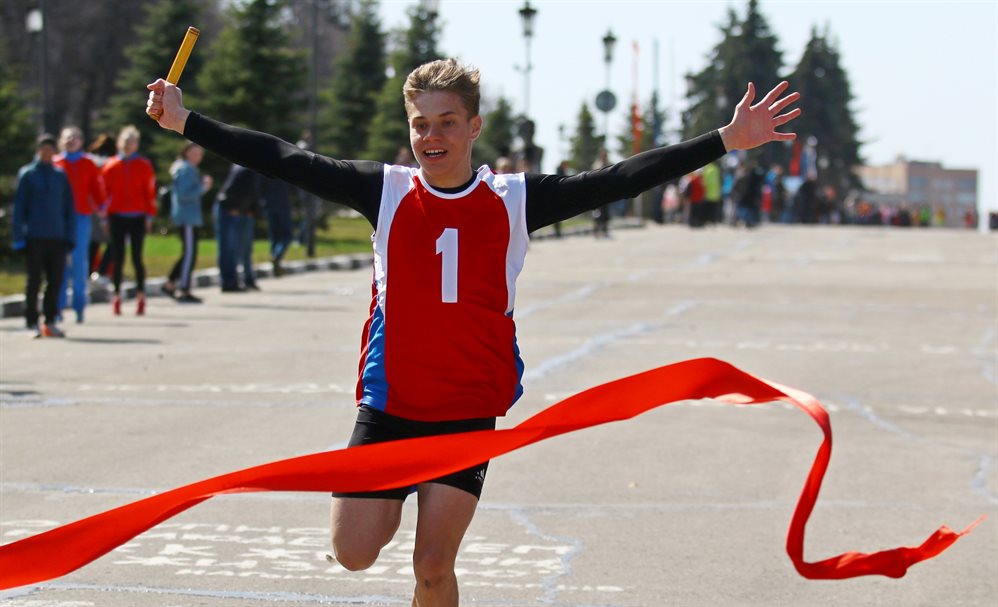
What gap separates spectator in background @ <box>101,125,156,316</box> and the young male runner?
13.5 m

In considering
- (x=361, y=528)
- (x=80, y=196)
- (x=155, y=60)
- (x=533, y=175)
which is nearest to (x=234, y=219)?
(x=80, y=196)

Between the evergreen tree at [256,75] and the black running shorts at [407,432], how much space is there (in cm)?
3720

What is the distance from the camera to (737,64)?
10406cm

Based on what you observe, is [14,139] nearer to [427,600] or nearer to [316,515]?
[316,515]

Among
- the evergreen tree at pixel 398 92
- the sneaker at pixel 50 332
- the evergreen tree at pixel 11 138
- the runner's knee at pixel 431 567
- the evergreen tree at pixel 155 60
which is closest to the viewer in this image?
the runner's knee at pixel 431 567

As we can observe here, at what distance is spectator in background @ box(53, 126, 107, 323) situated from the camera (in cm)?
1681

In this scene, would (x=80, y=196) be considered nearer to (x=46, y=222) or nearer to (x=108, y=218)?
(x=46, y=222)

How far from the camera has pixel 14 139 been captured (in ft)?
94.4

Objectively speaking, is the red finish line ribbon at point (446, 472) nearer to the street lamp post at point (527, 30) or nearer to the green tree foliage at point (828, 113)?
the street lamp post at point (527, 30)

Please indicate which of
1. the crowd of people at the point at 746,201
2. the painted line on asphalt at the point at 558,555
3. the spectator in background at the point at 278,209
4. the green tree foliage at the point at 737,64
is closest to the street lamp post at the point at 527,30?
the crowd of people at the point at 746,201

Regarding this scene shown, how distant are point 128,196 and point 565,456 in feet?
32.9

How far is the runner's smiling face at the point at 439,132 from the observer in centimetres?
491

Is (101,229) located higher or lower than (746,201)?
lower

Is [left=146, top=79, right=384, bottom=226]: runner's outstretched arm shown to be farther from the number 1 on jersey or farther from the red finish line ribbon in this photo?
the red finish line ribbon
